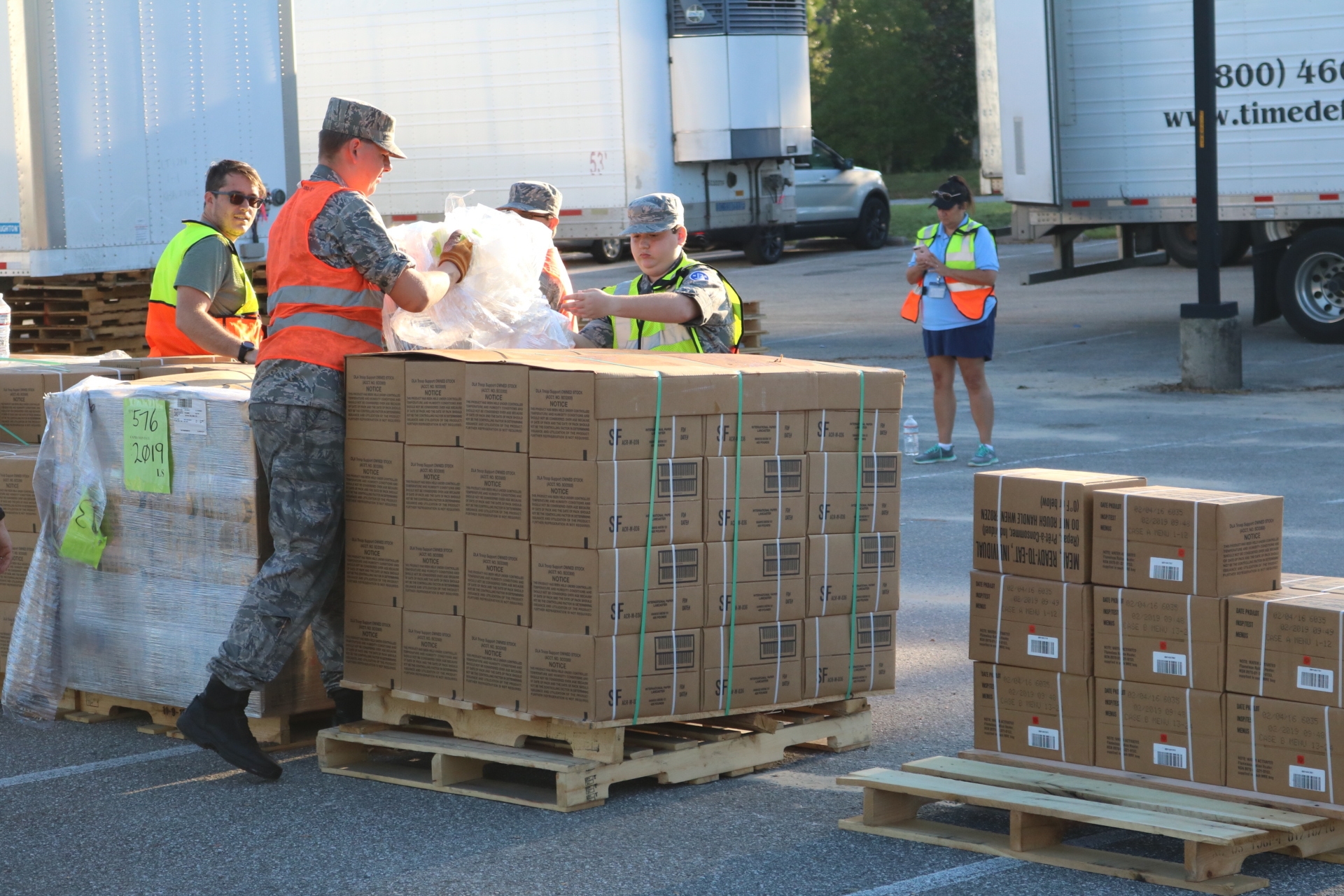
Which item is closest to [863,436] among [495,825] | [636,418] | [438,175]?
[636,418]

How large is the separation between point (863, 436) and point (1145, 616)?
46.1 inches

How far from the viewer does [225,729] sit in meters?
5.40

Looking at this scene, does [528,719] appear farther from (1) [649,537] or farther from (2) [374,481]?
(2) [374,481]

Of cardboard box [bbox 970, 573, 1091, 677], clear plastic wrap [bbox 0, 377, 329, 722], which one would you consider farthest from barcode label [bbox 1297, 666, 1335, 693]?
clear plastic wrap [bbox 0, 377, 329, 722]

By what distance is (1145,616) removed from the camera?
185 inches

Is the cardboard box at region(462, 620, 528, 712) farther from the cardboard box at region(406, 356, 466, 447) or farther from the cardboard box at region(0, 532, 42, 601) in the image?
the cardboard box at region(0, 532, 42, 601)

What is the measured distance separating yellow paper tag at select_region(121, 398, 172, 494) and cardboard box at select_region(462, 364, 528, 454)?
1.22m

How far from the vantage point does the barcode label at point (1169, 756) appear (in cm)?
463

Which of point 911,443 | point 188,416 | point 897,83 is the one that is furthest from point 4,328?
point 897,83

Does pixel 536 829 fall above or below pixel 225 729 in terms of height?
below

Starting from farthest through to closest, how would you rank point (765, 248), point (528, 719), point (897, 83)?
point (897, 83), point (765, 248), point (528, 719)

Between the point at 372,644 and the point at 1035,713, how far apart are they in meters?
2.11

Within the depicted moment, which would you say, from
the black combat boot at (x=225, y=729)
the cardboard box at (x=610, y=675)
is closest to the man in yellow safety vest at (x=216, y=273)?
the black combat boot at (x=225, y=729)

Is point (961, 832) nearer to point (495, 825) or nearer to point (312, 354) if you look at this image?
point (495, 825)
